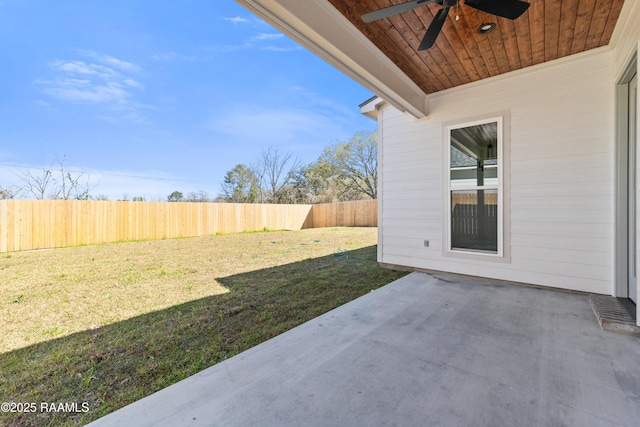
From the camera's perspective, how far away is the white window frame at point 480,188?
11.6 ft

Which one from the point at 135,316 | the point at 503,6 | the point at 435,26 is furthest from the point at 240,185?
the point at 503,6

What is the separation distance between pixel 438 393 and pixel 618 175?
3.12 m

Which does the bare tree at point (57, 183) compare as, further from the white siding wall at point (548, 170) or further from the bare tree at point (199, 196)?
the white siding wall at point (548, 170)

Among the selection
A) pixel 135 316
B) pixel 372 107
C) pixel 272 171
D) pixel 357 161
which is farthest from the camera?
pixel 357 161

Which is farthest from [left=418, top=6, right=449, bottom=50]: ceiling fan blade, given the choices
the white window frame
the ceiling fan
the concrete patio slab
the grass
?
the grass

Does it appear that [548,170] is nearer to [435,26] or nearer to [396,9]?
[435,26]

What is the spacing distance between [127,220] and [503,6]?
1041 centimetres

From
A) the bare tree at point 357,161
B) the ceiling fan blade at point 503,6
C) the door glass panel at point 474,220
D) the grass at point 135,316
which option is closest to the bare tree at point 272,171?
the bare tree at point 357,161

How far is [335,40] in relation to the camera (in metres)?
2.36

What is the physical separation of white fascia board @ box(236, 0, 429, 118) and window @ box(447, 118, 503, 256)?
120 cm

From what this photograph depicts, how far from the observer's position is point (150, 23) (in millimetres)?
8648

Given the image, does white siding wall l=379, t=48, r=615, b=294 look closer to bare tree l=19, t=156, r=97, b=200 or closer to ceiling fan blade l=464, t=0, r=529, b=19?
ceiling fan blade l=464, t=0, r=529, b=19

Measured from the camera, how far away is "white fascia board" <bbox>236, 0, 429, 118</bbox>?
2010 millimetres

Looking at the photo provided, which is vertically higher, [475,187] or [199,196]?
[199,196]
